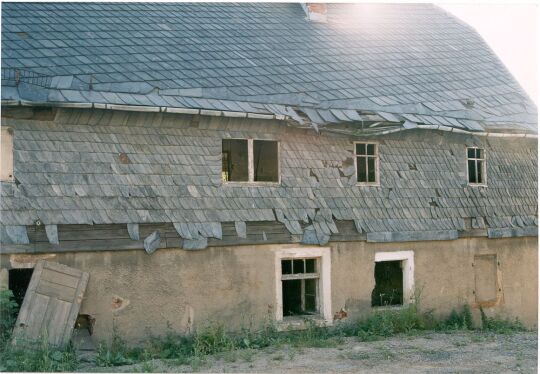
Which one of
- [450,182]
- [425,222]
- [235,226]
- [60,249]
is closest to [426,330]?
[425,222]

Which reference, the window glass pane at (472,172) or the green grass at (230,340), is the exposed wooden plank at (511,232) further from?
the green grass at (230,340)

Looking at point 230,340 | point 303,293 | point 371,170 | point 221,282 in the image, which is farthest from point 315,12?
point 230,340

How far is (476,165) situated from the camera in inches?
620

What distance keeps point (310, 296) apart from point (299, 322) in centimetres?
89

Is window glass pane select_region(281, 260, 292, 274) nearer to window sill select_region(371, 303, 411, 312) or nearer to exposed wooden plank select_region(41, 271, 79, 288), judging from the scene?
window sill select_region(371, 303, 411, 312)

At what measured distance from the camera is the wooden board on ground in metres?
10.6

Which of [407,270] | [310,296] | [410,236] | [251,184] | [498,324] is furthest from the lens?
[498,324]

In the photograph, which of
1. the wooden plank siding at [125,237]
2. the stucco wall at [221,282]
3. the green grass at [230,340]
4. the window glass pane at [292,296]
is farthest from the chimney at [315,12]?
the green grass at [230,340]

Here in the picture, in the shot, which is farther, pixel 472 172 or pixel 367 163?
pixel 472 172

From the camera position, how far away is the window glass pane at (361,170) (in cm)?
1430

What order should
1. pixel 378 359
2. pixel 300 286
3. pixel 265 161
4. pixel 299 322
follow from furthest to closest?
pixel 300 286 < pixel 265 161 < pixel 299 322 < pixel 378 359

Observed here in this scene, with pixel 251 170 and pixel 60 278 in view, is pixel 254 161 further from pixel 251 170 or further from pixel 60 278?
pixel 60 278

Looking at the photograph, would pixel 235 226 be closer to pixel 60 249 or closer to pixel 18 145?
pixel 60 249

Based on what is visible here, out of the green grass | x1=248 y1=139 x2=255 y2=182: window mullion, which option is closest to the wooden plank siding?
x1=248 y1=139 x2=255 y2=182: window mullion
